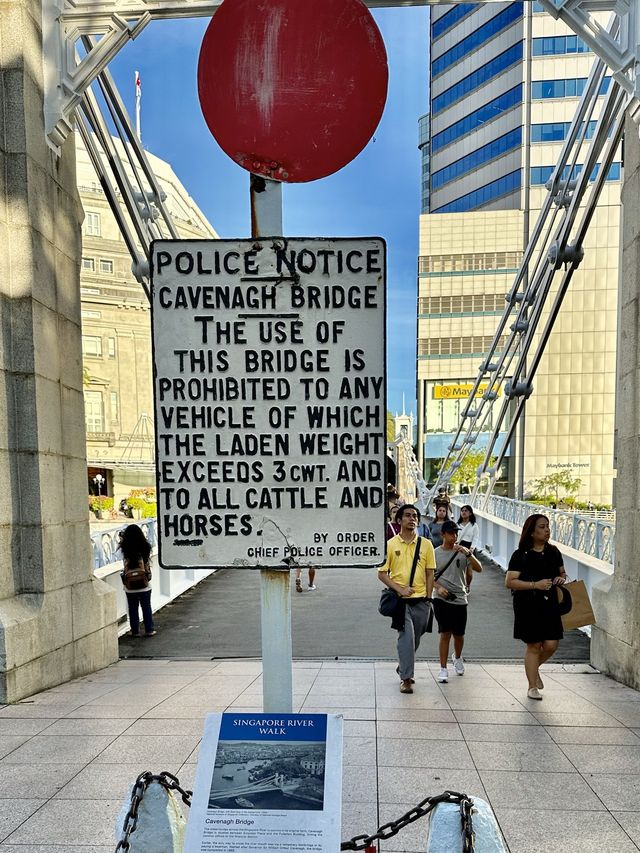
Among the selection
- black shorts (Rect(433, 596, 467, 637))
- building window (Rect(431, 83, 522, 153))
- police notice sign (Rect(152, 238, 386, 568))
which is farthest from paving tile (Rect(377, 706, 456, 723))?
building window (Rect(431, 83, 522, 153))

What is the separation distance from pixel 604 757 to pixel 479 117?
245ft

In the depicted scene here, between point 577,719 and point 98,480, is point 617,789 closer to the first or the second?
point 577,719

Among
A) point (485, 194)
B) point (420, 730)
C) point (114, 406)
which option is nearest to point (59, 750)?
point (420, 730)

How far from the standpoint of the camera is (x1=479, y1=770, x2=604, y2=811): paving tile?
3.93m

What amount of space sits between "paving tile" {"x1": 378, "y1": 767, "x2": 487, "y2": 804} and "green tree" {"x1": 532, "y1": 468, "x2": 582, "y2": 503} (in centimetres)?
6081

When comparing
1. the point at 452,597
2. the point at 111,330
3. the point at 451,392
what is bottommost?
the point at 452,597

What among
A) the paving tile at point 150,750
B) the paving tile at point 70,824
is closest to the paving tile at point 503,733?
the paving tile at point 150,750

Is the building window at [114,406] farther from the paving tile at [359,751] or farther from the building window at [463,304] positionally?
the paving tile at [359,751]

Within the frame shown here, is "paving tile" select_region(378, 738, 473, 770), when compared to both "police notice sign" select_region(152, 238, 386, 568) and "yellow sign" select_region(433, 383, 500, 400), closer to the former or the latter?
"police notice sign" select_region(152, 238, 386, 568)

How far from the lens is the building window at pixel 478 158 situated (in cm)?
6594

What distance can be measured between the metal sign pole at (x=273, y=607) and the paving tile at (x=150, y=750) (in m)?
2.22

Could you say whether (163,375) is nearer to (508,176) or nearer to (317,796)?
(317,796)

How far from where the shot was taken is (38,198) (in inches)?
264

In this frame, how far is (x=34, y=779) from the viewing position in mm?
4297
